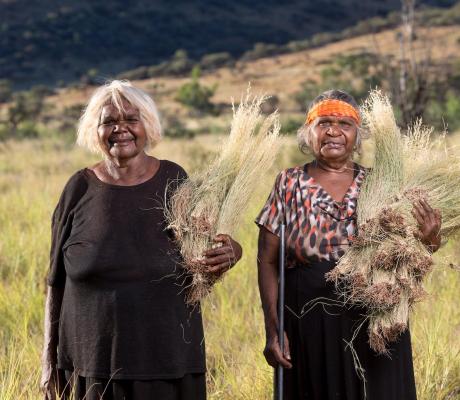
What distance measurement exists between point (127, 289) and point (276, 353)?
578mm

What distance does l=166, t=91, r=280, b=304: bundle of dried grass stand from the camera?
2.83m

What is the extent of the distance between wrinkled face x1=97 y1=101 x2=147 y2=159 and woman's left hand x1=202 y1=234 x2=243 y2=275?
16.0 inches

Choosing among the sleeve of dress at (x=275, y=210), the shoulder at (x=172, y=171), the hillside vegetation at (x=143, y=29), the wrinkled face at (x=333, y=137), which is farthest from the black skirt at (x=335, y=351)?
the hillside vegetation at (x=143, y=29)

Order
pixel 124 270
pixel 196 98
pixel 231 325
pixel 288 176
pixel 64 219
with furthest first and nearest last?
pixel 196 98
pixel 231 325
pixel 288 176
pixel 64 219
pixel 124 270

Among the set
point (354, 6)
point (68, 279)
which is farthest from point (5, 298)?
point (354, 6)

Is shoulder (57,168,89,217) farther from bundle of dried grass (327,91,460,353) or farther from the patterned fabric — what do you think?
bundle of dried grass (327,91,460,353)

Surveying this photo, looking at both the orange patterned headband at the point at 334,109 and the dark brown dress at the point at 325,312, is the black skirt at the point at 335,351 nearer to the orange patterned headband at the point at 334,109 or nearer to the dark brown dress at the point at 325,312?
the dark brown dress at the point at 325,312

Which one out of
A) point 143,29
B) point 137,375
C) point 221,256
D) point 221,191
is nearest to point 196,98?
point 221,191

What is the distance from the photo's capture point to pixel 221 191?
3.03 meters

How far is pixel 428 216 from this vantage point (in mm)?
2816

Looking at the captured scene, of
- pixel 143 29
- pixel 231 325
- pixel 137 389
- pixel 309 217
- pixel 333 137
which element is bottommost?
pixel 137 389

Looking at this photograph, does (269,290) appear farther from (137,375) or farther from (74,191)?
(74,191)

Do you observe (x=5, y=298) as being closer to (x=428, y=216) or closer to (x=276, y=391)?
(x=276, y=391)

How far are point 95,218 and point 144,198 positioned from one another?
17 centimetres
